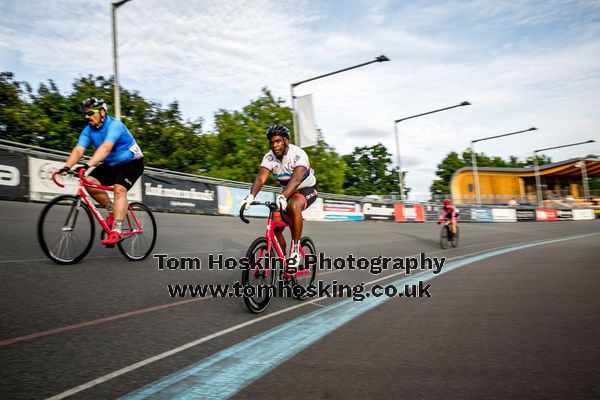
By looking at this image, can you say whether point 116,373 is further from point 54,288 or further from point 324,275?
point 324,275

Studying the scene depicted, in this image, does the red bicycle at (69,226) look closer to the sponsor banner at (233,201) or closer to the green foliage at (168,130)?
the sponsor banner at (233,201)

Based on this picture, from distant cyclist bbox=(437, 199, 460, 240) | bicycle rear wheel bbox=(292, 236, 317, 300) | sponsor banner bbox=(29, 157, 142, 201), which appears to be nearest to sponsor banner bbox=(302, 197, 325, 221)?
distant cyclist bbox=(437, 199, 460, 240)

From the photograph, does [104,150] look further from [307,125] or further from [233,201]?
[233,201]

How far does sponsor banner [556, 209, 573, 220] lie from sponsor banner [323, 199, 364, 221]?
3120cm

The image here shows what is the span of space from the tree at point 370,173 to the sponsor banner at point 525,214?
101 feet

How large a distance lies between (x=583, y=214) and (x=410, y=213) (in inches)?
1251

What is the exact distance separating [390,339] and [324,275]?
4.01 meters

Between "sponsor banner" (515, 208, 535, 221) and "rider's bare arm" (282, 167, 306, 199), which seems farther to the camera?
"sponsor banner" (515, 208, 535, 221)

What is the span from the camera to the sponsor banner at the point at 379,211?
2764cm

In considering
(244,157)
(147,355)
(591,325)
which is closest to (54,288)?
(147,355)

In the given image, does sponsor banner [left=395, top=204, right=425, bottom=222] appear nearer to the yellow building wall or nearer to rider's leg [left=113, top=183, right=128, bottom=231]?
rider's leg [left=113, top=183, right=128, bottom=231]

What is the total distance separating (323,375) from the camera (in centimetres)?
248

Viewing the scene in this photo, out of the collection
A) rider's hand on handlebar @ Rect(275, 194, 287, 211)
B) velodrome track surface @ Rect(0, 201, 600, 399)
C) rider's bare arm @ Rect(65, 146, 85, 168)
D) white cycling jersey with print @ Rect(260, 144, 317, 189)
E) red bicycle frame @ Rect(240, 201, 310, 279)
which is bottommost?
velodrome track surface @ Rect(0, 201, 600, 399)

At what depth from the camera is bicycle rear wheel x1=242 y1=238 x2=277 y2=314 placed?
4102 millimetres
